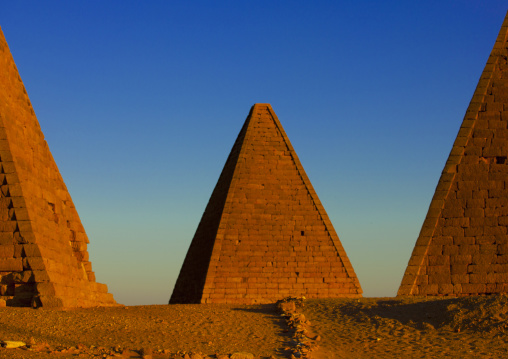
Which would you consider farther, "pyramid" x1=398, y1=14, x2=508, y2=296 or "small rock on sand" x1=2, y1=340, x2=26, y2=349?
"pyramid" x1=398, y1=14, x2=508, y2=296

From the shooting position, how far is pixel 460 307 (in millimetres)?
14328

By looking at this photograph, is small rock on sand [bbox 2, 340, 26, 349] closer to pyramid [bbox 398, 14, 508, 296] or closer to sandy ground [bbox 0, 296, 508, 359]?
sandy ground [bbox 0, 296, 508, 359]

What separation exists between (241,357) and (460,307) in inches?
191

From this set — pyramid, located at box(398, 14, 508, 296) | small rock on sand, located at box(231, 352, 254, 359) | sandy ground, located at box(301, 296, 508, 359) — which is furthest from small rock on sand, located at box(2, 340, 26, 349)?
pyramid, located at box(398, 14, 508, 296)

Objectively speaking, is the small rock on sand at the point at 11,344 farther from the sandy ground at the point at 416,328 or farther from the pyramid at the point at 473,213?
the pyramid at the point at 473,213

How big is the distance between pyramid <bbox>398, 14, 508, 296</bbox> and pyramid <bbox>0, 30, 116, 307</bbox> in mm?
7439

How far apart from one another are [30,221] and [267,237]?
8361 millimetres

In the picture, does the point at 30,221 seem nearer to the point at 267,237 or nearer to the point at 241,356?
the point at 241,356

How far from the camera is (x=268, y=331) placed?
46.1 feet

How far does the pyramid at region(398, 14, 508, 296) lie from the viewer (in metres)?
17.6

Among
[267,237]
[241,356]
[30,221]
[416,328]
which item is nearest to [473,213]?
[416,328]

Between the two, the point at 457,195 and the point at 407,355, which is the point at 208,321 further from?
the point at 457,195

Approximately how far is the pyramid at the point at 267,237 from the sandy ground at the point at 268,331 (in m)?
5.25

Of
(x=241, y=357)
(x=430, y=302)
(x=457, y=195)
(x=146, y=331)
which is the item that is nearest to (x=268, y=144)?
(x=457, y=195)
